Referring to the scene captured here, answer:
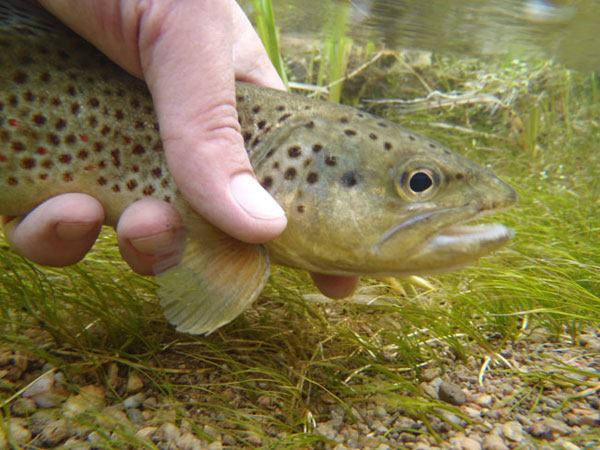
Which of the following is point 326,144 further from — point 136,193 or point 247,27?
point 247,27

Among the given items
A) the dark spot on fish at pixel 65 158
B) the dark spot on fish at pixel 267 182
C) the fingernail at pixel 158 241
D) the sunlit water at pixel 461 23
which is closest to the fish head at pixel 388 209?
the dark spot on fish at pixel 267 182

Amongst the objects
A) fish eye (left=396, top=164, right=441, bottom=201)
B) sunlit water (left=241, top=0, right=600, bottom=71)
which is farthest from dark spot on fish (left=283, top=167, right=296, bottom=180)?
sunlit water (left=241, top=0, right=600, bottom=71)

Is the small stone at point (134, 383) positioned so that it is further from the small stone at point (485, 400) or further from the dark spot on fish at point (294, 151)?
the small stone at point (485, 400)

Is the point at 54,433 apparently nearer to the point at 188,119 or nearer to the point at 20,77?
the point at 188,119

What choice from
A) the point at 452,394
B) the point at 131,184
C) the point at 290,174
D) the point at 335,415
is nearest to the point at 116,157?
the point at 131,184

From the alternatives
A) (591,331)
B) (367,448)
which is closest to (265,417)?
(367,448)

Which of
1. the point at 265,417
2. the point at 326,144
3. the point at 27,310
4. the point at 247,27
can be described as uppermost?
the point at 247,27
